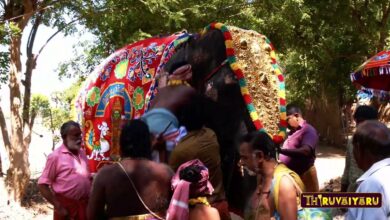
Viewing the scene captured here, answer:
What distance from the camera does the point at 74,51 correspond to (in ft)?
54.5

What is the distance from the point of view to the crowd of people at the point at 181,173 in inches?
104

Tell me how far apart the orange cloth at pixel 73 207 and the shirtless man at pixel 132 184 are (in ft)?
5.73

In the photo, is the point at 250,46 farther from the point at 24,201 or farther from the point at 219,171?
the point at 24,201

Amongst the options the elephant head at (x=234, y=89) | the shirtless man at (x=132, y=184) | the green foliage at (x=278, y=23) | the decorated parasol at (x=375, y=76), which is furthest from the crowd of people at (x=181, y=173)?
the green foliage at (x=278, y=23)

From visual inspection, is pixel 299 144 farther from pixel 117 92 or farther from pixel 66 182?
pixel 66 182

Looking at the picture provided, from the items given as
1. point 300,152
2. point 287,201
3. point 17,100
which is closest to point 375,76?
point 300,152

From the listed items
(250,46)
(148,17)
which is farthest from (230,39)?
(148,17)

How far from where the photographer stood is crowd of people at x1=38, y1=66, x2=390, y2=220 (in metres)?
2.64

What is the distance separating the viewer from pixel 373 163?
8.54 ft

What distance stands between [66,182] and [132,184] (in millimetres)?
1935

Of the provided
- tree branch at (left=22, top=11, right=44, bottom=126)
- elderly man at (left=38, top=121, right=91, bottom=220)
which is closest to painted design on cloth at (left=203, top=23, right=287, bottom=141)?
elderly man at (left=38, top=121, right=91, bottom=220)

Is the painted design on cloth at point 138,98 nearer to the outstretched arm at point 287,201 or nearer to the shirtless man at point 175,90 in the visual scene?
the shirtless man at point 175,90

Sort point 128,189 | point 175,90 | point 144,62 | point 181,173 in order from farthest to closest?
point 144,62, point 175,90, point 181,173, point 128,189

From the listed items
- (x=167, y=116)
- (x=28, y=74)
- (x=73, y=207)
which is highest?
(x=28, y=74)
